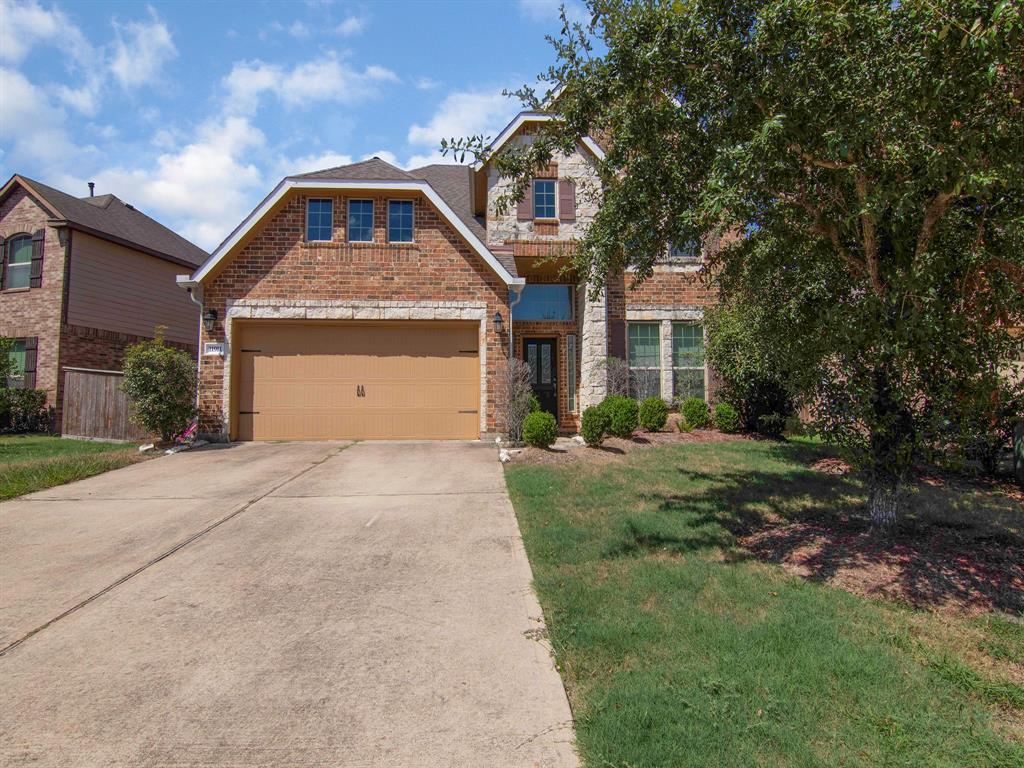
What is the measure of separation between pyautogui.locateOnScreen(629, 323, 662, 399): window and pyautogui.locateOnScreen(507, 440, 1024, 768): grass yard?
7298 mm

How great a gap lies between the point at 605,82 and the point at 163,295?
63.5ft

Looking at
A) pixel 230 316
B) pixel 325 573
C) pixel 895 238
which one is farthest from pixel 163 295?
pixel 895 238

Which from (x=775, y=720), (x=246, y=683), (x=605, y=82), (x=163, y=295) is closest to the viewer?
(x=775, y=720)

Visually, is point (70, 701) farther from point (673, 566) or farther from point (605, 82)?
point (605, 82)

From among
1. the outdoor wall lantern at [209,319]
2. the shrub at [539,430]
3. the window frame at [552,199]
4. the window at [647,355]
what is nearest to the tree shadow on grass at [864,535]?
the shrub at [539,430]

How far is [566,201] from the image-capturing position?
14000 mm

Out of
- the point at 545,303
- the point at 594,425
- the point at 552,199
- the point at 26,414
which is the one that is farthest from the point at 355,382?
the point at 26,414

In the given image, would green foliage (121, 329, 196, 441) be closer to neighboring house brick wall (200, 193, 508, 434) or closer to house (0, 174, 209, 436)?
neighboring house brick wall (200, 193, 508, 434)

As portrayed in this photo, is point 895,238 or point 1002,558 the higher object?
point 895,238

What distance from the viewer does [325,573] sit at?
4.84m

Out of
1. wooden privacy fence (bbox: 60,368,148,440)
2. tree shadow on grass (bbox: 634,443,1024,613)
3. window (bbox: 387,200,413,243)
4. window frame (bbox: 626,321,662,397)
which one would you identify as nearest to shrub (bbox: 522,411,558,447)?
tree shadow on grass (bbox: 634,443,1024,613)

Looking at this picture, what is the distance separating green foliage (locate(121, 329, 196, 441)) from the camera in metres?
11.2

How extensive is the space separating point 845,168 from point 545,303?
1005cm

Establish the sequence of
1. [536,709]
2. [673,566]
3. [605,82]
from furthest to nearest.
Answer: [605,82] < [673,566] < [536,709]
